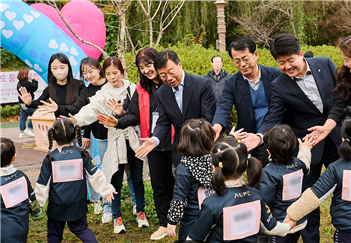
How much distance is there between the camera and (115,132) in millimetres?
4617

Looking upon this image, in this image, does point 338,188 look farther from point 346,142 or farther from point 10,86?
point 10,86

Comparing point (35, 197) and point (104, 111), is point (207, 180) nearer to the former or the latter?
point (35, 197)

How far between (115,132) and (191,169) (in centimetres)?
180

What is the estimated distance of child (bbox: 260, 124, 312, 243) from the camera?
10.2 feet

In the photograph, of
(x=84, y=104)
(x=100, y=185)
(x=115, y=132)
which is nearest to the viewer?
(x=100, y=185)

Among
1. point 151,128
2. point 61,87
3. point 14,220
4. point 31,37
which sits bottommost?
point 14,220

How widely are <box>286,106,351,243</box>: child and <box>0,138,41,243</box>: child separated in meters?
2.04

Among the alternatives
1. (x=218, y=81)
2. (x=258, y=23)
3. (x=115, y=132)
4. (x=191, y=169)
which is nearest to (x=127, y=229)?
(x=115, y=132)

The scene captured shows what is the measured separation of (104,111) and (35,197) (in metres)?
1.48

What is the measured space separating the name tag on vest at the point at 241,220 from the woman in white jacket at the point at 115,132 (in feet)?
7.51

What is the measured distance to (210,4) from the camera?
16812 mm

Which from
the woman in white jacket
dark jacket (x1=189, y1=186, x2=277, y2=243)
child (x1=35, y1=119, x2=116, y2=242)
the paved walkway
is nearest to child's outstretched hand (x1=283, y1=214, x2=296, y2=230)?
dark jacket (x1=189, y1=186, x2=277, y2=243)

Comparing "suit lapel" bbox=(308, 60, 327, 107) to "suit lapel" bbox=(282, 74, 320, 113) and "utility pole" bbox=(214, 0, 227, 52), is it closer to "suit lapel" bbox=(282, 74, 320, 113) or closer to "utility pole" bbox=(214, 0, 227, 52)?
"suit lapel" bbox=(282, 74, 320, 113)

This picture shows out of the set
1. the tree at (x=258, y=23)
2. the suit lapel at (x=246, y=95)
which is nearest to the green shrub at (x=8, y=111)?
the tree at (x=258, y=23)
